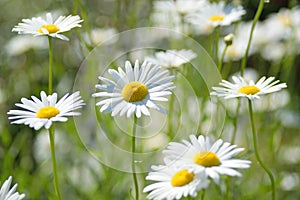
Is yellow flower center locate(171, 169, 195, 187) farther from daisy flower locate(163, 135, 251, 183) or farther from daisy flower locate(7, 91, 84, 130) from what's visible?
daisy flower locate(7, 91, 84, 130)

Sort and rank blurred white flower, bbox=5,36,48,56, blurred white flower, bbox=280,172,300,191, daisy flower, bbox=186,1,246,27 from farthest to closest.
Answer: blurred white flower, bbox=5,36,48,56
blurred white flower, bbox=280,172,300,191
daisy flower, bbox=186,1,246,27

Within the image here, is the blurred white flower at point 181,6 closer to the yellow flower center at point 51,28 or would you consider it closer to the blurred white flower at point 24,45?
the yellow flower center at point 51,28

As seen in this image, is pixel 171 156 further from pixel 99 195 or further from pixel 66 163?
pixel 66 163

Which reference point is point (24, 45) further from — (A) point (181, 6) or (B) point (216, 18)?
(B) point (216, 18)

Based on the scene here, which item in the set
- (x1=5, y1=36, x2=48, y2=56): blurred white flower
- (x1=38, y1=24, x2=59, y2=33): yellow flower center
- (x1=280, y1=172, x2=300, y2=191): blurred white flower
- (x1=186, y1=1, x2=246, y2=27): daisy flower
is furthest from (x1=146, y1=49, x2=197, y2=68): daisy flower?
(x1=5, y1=36, x2=48, y2=56): blurred white flower

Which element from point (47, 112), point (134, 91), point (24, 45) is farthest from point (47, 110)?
point (24, 45)
